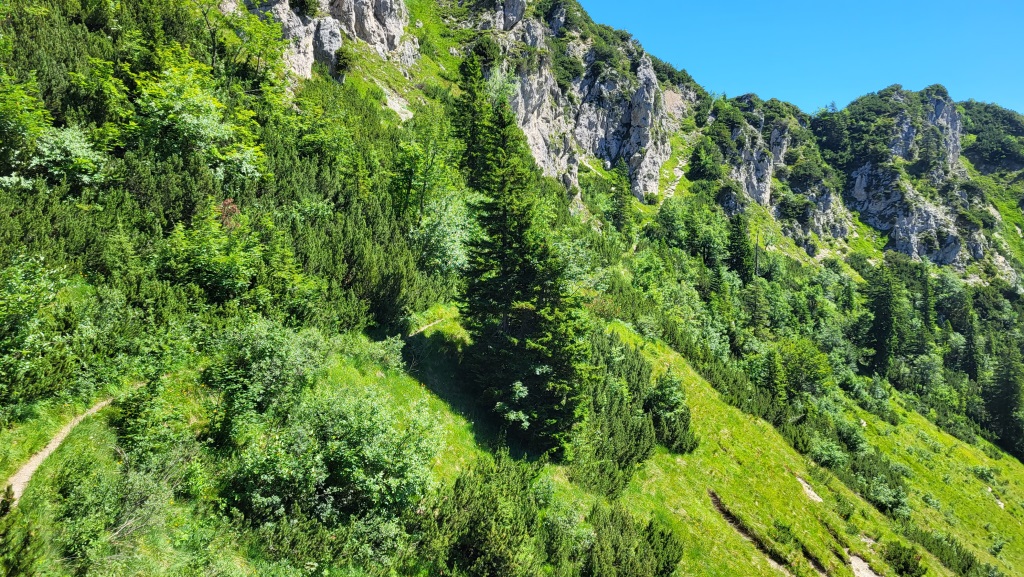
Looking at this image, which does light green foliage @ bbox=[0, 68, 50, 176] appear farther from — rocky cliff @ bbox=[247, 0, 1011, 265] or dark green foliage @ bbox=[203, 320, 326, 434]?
rocky cliff @ bbox=[247, 0, 1011, 265]

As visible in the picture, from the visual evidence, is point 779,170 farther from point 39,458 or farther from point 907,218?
point 39,458

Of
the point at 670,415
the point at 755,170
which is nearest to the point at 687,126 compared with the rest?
the point at 755,170

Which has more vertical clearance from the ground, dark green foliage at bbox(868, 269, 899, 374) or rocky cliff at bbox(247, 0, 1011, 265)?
rocky cliff at bbox(247, 0, 1011, 265)

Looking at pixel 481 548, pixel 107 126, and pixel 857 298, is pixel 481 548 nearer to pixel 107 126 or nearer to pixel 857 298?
pixel 107 126

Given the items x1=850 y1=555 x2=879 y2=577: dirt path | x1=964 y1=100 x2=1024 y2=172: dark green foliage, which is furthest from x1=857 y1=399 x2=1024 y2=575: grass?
x1=964 y1=100 x2=1024 y2=172: dark green foliage

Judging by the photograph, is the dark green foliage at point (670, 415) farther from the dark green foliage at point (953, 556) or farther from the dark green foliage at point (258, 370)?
the dark green foliage at point (258, 370)

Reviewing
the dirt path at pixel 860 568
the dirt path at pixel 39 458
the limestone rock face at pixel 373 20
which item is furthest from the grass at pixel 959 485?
the limestone rock face at pixel 373 20

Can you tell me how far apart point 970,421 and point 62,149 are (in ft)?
351

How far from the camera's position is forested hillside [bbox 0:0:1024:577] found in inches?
334

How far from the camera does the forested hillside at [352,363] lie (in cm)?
849

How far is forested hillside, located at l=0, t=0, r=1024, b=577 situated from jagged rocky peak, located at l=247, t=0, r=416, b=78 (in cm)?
33

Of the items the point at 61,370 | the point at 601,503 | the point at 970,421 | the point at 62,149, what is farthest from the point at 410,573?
the point at 970,421

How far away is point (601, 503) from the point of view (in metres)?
17.7

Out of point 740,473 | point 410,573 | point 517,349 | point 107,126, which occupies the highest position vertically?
point 107,126
